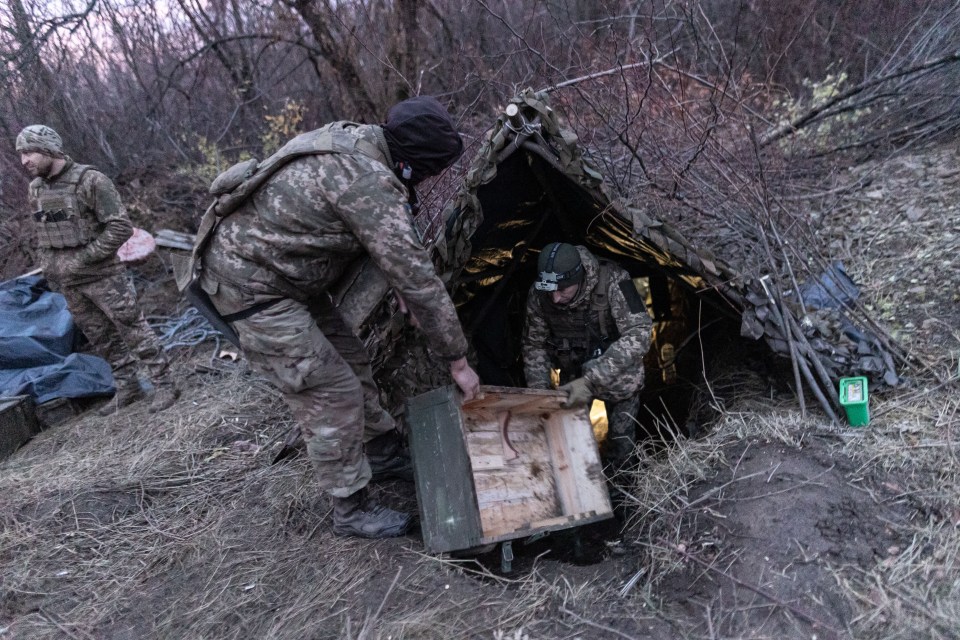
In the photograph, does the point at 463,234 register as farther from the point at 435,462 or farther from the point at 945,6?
the point at 945,6

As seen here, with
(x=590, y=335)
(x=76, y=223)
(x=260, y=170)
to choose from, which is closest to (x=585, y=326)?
(x=590, y=335)

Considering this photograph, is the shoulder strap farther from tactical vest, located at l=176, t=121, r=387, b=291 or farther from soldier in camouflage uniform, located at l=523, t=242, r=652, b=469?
tactical vest, located at l=176, t=121, r=387, b=291

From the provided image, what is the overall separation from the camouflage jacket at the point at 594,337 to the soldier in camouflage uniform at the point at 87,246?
3.17 metres

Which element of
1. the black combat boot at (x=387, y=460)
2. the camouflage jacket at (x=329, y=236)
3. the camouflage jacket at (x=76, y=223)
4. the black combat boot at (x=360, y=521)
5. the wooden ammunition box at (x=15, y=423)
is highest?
the camouflage jacket at (x=76, y=223)

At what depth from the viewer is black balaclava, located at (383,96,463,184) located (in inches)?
107

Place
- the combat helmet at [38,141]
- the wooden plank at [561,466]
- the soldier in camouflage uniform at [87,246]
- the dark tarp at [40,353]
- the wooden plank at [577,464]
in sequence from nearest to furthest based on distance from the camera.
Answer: the wooden plank at [577,464], the wooden plank at [561,466], the combat helmet at [38,141], the soldier in camouflage uniform at [87,246], the dark tarp at [40,353]

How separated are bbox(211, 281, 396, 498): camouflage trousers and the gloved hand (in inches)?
45.3

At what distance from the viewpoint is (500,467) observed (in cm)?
356

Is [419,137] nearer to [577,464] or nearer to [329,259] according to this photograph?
[329,259]

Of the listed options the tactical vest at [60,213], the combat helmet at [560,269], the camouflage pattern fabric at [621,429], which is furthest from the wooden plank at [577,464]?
the tactical vest at [60,213]

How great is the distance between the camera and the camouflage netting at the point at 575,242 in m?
3.38

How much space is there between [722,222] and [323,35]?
190 inches

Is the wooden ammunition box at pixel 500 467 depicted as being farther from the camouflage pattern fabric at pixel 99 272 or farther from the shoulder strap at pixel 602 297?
the camouflage pattern fabric at pixel 99 272

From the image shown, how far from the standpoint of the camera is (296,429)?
13.3 ft
